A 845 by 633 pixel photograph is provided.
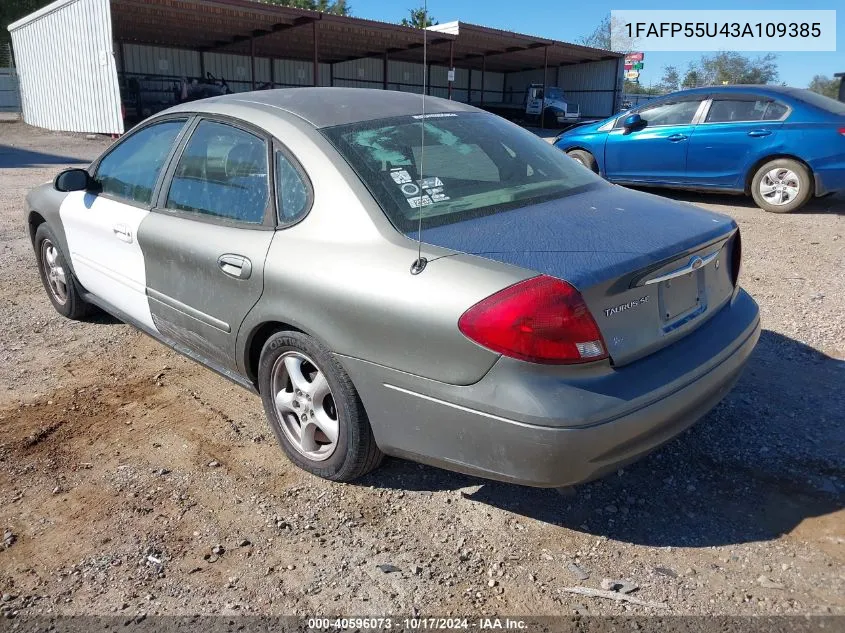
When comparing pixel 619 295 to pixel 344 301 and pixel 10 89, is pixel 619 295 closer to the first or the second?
pixel 344 301

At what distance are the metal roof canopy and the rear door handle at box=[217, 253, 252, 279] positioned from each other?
62.1 ft

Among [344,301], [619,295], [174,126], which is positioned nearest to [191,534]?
[344,301]

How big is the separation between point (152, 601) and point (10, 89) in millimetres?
40507

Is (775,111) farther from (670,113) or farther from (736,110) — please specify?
(670,113)

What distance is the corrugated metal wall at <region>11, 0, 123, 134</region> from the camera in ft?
63.8

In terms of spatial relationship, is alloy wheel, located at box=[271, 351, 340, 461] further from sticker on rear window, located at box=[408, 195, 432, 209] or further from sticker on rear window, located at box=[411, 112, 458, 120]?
sticker on rear window, located at box=[411, 112, 458, 120]

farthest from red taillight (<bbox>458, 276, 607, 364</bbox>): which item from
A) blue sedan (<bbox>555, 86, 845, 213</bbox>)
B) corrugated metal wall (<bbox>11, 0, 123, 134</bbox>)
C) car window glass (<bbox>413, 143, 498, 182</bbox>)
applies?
corrugated metal wall (<bbox>11, 0, 123, 134</bbox>)

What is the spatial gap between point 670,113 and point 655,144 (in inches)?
Result: 18.0

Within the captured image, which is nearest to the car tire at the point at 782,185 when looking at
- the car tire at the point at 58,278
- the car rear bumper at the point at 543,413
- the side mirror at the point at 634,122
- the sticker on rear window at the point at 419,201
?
the side mirror at the point at 634,122

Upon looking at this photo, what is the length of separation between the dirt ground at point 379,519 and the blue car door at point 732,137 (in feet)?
16.2

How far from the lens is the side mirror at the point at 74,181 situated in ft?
13.0

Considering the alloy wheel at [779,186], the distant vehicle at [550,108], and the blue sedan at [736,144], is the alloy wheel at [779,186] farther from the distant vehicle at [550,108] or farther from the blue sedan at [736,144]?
the distant vehicle at [550,108]

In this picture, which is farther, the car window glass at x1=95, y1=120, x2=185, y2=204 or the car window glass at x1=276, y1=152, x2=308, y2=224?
the car window glass at x1=95, y1=120, x2=185, y2=204

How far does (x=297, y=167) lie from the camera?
9.30ft
